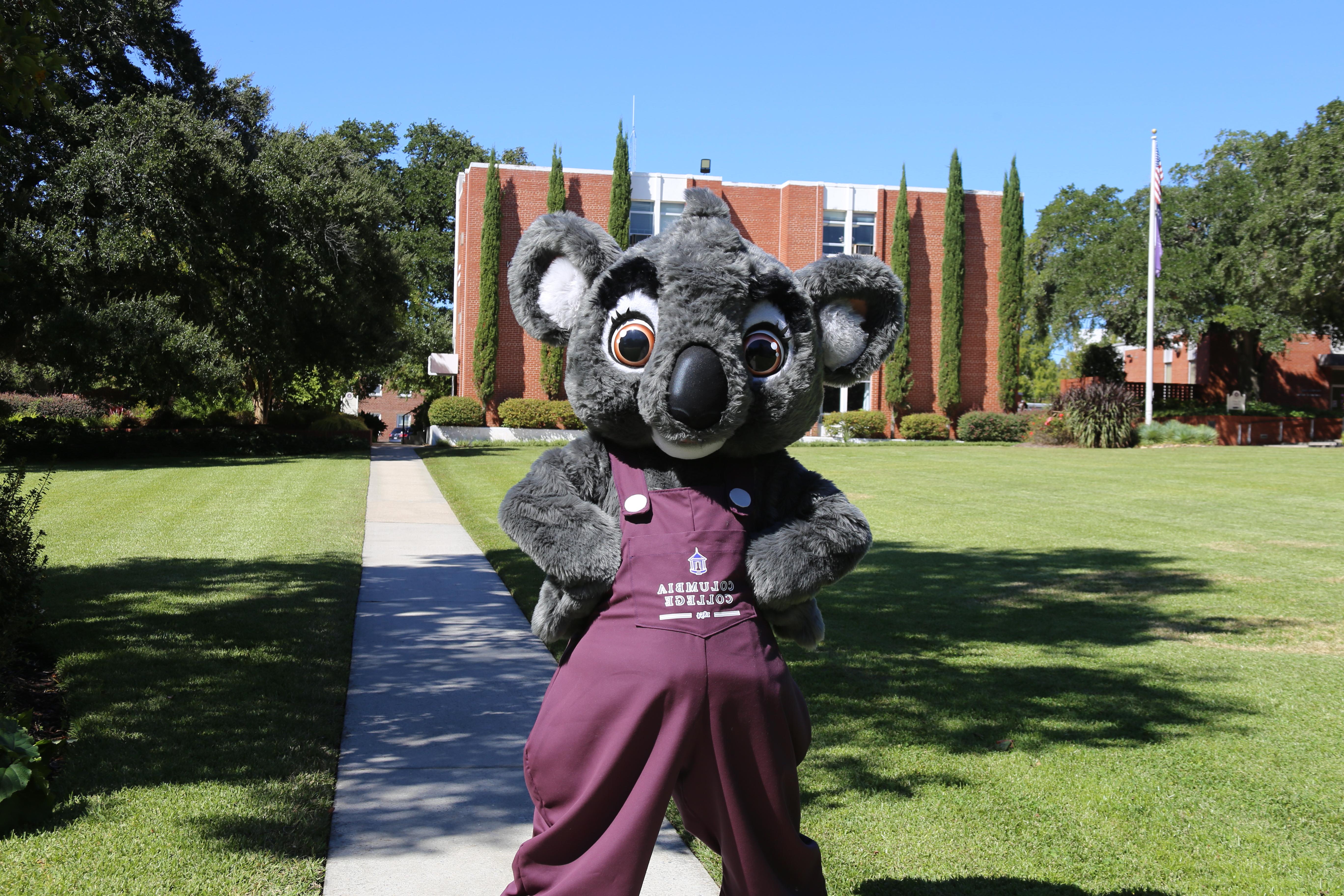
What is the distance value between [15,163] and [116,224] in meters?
2.10

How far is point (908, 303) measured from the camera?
3631 centimetres

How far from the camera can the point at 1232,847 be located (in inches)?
142

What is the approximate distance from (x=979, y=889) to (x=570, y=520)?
76.0 inches

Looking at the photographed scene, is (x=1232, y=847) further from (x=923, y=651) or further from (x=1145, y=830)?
(x=923, y=651)

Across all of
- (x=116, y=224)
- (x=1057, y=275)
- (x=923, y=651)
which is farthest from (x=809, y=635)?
(x=1057, y=275)

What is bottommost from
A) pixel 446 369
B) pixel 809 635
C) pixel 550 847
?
pixel 550 847

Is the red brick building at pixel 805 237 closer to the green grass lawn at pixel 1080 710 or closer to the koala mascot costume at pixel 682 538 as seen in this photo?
the green grass lawn at pixel 1080 710

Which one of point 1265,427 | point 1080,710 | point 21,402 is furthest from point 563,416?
point 1080,710

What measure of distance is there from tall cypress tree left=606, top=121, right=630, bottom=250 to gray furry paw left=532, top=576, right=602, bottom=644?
32.4 metres

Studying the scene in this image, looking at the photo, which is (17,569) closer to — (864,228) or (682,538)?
(682,538)

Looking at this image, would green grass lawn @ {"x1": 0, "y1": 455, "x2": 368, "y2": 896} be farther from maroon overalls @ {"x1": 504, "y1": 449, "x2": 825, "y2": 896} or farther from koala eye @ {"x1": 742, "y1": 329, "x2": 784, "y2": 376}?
koala eye @ {"x1": 742, "y1": 329, "x2": 784, "y2": 376}

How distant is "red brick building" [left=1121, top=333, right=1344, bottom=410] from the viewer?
4394 centimetres

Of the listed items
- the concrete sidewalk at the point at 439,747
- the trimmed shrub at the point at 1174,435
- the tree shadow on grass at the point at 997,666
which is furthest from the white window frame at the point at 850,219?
the concrete sidewalk at the point at 439,747

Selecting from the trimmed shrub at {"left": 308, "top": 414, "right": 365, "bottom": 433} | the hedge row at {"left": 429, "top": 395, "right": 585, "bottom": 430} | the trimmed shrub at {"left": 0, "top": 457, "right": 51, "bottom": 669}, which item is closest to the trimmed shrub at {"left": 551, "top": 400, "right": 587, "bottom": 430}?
the hedge row at {"left": 429, "top": 395, "right": 585, "bottom": 430}
